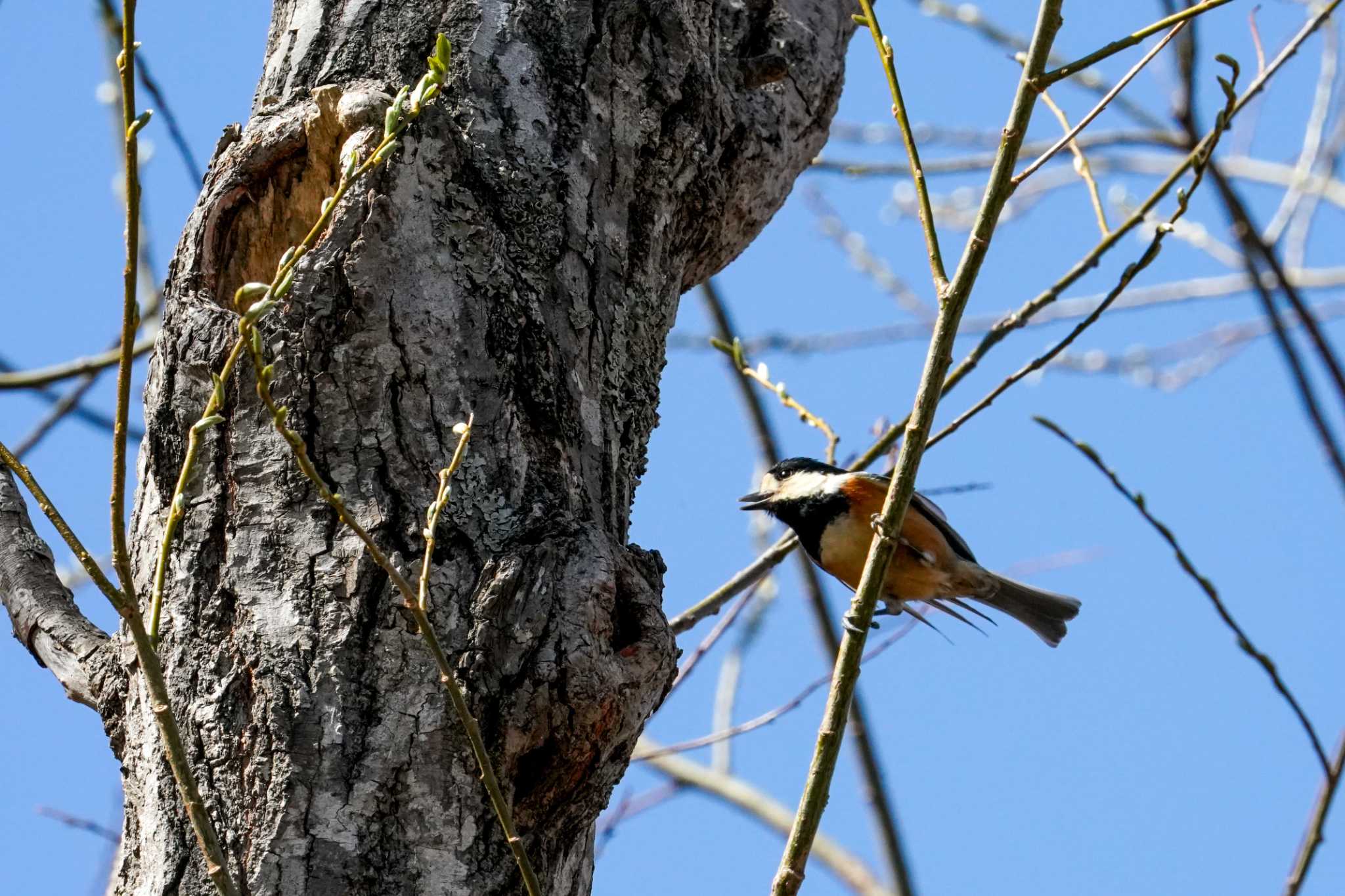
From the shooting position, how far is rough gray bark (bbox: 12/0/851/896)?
1.58 meters

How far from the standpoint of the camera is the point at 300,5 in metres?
2.21

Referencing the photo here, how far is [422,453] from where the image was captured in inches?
69.3

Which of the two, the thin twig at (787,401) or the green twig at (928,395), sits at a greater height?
the thin twig at (787,401)

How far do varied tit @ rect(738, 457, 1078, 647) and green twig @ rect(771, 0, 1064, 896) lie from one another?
2.18 meters

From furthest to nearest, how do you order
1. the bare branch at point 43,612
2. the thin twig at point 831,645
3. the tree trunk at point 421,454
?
the thin twig at point 831,645, the bare branch at point 43,612, the tree trunk at point 421,454

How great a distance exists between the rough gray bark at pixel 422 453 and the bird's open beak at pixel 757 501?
173 centimetres

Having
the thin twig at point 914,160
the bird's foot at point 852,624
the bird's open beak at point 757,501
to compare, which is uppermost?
the bird's open beak at point 757,501

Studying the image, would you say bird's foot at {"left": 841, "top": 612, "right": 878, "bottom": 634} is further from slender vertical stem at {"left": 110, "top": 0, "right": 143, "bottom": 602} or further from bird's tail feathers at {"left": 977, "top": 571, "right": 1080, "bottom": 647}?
bird's tail feathers at {"left": 977, "top": 571, "right": 1080, "bottom": 647}

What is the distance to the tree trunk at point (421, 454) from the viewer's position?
5.19 ft

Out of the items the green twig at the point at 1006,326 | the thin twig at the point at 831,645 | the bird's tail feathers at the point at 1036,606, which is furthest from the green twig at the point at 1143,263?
the bird's tail feathers at the point at 1036,606

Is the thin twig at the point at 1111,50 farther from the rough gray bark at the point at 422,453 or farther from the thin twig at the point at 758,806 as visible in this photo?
the thin twig at the point at 758,806

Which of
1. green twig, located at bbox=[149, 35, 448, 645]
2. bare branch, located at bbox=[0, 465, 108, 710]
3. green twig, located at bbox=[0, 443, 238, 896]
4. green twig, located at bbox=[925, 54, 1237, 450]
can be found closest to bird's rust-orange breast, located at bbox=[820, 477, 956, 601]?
green twig, located at bbox=[925, 54, 1237, 450]

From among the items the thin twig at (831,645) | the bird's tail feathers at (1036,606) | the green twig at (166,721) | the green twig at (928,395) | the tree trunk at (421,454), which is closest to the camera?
the green twig at (166,721)

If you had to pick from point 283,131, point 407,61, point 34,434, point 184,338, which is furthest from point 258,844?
point 34,434
